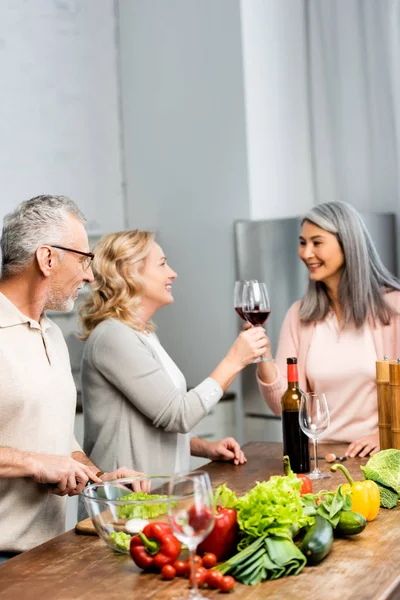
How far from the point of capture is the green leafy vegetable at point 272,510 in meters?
1.63

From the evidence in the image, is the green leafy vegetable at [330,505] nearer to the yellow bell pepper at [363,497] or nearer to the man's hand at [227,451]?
the yellow bell pepper at [363,497]

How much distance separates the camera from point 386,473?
2.04 meters

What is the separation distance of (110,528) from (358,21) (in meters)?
3.10

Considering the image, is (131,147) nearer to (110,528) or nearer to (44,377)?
(44,377)

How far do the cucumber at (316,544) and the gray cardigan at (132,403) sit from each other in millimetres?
920

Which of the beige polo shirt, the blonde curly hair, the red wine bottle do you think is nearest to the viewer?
the beige polo shirt

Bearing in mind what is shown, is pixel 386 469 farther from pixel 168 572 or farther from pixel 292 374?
pixel 168 572

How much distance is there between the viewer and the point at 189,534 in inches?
54.6

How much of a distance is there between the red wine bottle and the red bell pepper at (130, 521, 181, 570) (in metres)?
0.76

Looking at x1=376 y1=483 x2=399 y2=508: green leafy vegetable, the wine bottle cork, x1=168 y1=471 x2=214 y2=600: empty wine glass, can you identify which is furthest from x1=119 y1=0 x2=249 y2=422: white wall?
x1=168 y1=471 x2=214 y2=600: empty wine glass

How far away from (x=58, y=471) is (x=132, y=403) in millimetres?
646

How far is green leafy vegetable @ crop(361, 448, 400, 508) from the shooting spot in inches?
79.4

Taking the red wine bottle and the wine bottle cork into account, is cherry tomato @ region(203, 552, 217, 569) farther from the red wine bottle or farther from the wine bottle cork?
the wine bottle cork

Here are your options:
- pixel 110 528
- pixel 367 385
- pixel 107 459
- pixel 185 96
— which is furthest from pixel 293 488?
pixel 185 96
